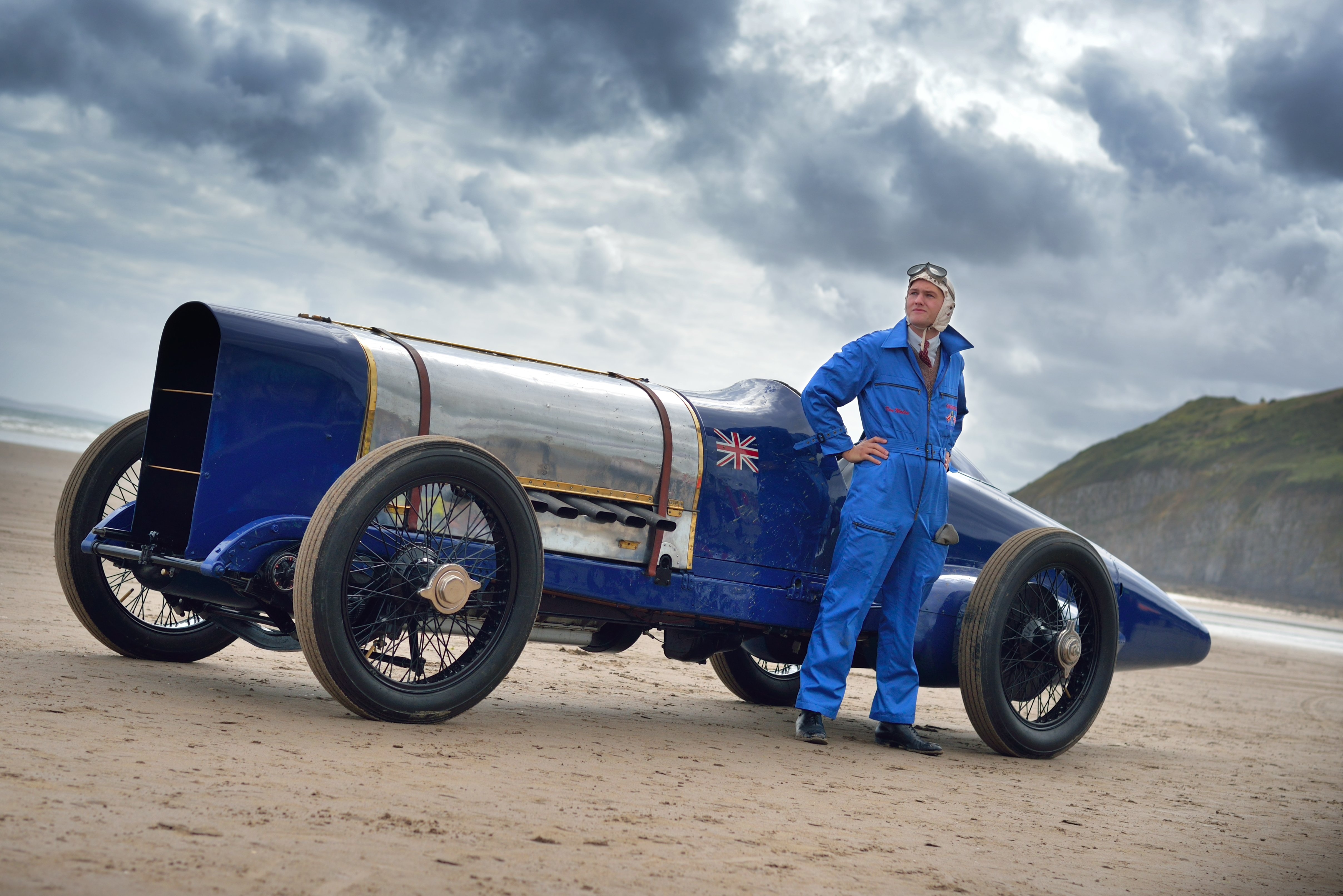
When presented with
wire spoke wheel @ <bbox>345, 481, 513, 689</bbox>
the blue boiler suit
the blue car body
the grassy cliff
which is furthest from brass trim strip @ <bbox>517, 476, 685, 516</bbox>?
the grassy cliff

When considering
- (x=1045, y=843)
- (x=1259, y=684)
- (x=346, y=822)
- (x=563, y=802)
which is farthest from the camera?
(x=1259, y=684)

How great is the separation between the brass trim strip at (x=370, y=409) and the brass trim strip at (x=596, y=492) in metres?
0.57

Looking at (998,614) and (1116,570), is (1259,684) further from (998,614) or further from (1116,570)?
(998,614)

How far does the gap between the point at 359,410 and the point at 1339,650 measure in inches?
700

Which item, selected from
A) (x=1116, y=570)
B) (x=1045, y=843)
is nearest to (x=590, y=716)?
(x=1045, y=843)

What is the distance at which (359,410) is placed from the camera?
4.03m

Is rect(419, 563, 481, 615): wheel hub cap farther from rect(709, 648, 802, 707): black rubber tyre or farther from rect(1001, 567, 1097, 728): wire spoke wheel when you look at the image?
rect(1001, 567, 1097, 728): wire spoke wheel

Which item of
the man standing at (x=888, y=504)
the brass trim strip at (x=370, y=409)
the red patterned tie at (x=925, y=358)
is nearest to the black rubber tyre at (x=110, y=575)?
the brass trim strip at (x=370, y=409)

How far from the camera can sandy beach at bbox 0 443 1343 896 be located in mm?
2406

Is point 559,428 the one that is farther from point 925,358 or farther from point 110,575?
point 110,575

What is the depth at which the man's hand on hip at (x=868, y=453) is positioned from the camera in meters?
4.84

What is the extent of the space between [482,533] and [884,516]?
1734 mm

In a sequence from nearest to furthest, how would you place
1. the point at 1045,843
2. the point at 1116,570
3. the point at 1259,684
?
the point at 1045,843
the point at 1116,570
the point at 1259,684

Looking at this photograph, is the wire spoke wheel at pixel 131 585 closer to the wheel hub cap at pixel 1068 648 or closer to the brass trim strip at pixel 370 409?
the brass trim strip at pixel 370 409
